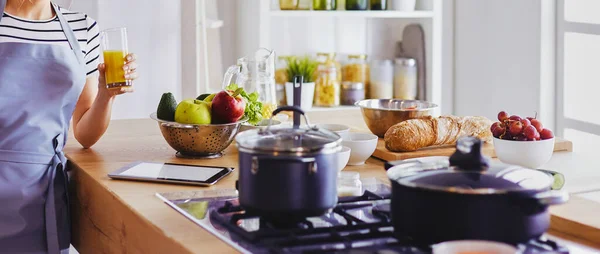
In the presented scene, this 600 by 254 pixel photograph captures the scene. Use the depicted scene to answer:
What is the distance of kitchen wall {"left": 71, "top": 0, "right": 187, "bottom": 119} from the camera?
3.87m

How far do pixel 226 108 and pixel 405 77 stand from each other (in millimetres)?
2448

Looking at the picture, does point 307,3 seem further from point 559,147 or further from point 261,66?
point 559,147

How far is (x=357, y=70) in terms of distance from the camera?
14.6ft

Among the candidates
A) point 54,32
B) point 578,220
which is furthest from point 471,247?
point 54,32

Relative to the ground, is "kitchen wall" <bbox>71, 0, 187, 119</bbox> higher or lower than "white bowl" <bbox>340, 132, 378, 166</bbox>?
higher

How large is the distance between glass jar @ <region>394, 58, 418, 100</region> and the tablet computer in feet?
8.46

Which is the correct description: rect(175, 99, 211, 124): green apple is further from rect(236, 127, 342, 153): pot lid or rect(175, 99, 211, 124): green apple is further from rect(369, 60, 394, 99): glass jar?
rect(369, 60, 394, 99): glass jar

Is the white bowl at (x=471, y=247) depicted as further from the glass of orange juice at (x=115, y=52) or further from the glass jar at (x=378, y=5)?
the glass jar at (x=378, y=5)

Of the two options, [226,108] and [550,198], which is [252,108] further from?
[550,198]

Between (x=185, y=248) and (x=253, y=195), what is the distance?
133 mm

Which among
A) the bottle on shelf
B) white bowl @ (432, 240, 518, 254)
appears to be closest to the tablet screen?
white bowl @ (432, 240, 518, 254)

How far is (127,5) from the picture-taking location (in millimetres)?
3861

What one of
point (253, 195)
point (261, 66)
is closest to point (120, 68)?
point (261, 66)

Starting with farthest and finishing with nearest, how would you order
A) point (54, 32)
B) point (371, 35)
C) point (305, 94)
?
point (371, 35)
point (305, 94)
point (54, 32)
